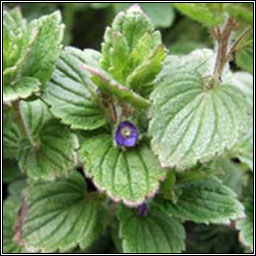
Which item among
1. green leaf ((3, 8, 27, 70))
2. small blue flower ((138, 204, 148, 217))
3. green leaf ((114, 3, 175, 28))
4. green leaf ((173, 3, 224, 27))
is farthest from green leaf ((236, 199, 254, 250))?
green leaf ((114, 3, 175, 28))

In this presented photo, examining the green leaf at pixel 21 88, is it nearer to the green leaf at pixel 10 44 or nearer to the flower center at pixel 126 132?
the green leaf at pixel 10 44

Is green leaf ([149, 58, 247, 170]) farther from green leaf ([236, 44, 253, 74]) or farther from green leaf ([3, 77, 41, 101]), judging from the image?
green leaf ([3, 77, 41, 101])

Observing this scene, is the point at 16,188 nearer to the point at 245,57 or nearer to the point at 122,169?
the point at 122,169

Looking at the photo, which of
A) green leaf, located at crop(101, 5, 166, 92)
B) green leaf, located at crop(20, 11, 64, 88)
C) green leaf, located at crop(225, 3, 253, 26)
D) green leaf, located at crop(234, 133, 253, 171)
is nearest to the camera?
green leaf, located at crop(225, 3, 253, 26)

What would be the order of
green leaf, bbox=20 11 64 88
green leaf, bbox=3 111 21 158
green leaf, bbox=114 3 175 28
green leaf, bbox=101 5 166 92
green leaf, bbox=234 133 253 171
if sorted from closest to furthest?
1. green leaf, bbox=101 5 166 92
2. green leaf, bbox=20 11 64 88
3. green leaf, bbox=3 111 21 158
4. green leaf, bbox=234 133 253 171
5. green leaf, bbox=114 3 175 28

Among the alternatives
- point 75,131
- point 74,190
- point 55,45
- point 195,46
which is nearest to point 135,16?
point 55,45

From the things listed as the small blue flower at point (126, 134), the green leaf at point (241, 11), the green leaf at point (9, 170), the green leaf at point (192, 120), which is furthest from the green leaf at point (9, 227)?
the green leaf at point (241, 11)
